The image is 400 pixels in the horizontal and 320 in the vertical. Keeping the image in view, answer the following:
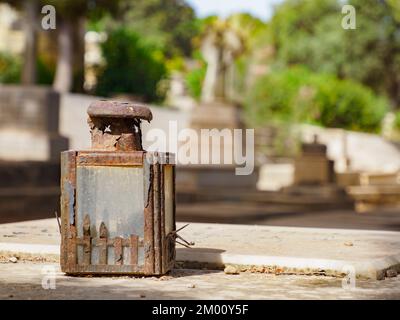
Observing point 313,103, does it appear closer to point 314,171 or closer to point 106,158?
point 314,171

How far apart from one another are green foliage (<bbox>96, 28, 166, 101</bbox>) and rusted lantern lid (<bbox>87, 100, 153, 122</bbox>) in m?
31.5

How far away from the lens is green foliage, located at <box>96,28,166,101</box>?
126 ft

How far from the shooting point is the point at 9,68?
38.2 meters

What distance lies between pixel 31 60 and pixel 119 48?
9.99 m

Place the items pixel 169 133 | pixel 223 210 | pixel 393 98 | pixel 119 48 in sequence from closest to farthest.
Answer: pixel 223 210 → pixel 169 133 → pixel 119 48 → pixel 393 98

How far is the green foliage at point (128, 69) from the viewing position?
1515 inches

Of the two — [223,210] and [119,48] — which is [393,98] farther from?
[223,210]

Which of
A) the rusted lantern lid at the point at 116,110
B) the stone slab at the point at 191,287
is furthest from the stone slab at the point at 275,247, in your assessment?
the rusted lantern lid at the point at 116,110

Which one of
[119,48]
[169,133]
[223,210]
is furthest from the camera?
[119,48]

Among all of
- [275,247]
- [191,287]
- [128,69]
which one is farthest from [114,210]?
[128,69]

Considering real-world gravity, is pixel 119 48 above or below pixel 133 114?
above

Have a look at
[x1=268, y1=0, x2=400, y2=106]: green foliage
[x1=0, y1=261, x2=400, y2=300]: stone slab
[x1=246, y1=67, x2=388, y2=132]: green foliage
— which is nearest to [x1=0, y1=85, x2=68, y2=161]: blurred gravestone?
[x1=246, y1=67, x2=388, y2=132]: green foliage
